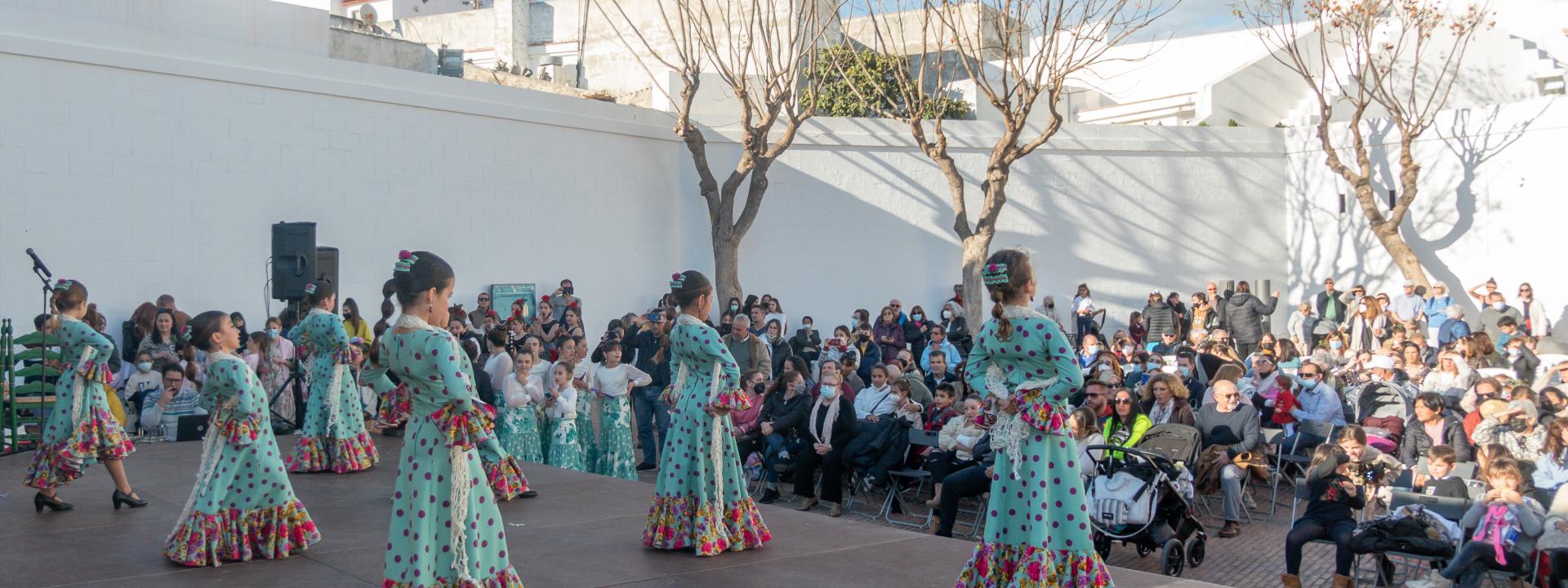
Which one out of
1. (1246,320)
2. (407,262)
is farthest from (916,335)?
(407,262)

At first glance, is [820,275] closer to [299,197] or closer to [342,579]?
[299,197]

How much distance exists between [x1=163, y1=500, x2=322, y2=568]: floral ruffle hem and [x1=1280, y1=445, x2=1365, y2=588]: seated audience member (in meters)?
5.55

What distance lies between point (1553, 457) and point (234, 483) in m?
7.69

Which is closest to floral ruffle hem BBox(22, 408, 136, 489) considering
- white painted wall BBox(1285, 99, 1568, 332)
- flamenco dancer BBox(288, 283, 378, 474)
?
flamenco dancer BBox(288, 283, 378, 474)

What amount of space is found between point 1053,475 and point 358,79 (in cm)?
1296

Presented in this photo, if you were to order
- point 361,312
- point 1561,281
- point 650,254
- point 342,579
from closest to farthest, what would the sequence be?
point 342,579 < point 361,312 < point 1561,281 < point 650,254

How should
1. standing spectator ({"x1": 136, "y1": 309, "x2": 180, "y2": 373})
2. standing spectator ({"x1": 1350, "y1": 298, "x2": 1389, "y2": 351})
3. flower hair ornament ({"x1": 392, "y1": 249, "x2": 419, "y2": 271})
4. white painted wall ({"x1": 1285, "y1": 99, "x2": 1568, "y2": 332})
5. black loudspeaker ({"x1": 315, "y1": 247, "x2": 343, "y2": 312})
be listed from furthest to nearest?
white painted wall ({"x1": 1285, "y1": 99, "x2": 1568, "y2": 332}) → standing spectator ({"x1": 1350, "y1": 298, "x2": 1389, "y2": 351}) → black loudspeaker ({"x1": 315, "y1": 247, "x2": 343, "y2": 312}) → standing spectator ({"x1": 136, "y1": 309, "x2": 180, "y2": 373}) → flower hair ornament ({"x1": 392, "y1": 249, "x2": 419, "y2": 271})

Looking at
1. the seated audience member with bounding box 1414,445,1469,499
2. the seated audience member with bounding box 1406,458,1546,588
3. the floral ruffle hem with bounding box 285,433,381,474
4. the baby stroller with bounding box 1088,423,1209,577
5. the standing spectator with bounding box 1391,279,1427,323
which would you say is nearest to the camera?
the seated audience member with bounding box 1406,458,1546,588

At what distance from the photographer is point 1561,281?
18.1 metres

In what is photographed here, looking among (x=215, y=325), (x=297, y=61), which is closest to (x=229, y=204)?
(x=297, y=61)

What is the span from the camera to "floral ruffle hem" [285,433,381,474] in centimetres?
977

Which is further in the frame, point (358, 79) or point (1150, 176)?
point (1150, 176)

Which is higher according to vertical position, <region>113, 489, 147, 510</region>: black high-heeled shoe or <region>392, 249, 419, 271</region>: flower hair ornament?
<region>392, 249, 419, 271</region>: flower hair ornament

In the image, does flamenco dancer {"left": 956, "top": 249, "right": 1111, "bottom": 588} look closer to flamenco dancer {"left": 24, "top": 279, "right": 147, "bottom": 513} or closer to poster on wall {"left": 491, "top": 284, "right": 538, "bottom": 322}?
flamenco dancer {"left": 24, "top": 279, "right": 147, "bottom": 513}
